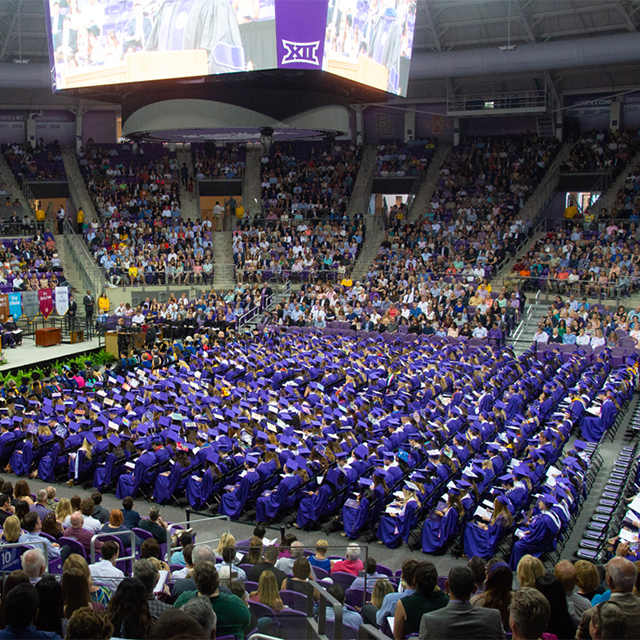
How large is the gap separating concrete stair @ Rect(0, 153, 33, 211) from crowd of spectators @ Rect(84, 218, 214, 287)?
507 cm

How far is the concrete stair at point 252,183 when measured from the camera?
1672 inches

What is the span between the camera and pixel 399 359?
22469 millimetres

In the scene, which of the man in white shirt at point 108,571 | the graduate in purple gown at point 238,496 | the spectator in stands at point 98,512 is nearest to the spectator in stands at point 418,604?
the man in white shirt at point 108,571

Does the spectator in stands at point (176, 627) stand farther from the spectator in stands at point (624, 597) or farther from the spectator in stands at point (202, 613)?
the spectator in stands at point (624, 597)

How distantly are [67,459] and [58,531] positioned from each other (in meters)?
5.98

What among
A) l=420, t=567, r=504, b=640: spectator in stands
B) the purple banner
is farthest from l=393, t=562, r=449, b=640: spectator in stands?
the purple banner

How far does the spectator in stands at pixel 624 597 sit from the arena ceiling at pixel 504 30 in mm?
30798

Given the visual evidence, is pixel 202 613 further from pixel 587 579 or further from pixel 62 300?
pixel 62 300

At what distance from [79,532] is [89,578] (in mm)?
3646

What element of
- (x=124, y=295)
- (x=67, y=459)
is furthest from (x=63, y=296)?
(x=67, y=459)

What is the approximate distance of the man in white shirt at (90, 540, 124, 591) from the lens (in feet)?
23.2

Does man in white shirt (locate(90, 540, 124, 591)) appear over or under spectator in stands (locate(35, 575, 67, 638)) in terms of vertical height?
under

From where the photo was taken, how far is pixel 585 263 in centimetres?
3041

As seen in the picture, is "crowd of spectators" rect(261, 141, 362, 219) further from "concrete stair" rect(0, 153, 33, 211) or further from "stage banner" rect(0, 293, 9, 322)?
"stage banner" rect(0, 293, 9, 322)
